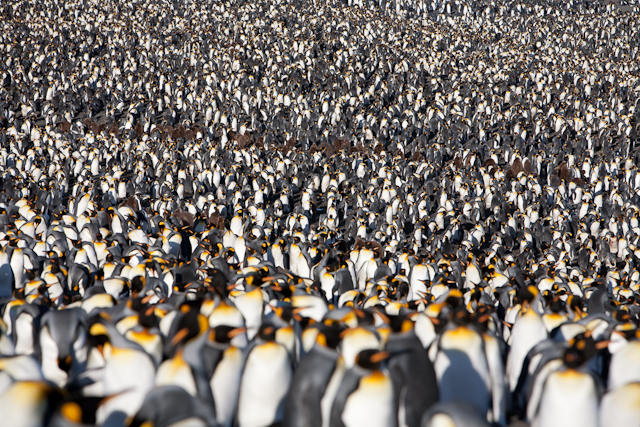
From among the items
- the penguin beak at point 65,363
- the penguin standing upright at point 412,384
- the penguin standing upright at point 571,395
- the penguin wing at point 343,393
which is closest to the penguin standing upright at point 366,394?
the penguin wing at point 343,393

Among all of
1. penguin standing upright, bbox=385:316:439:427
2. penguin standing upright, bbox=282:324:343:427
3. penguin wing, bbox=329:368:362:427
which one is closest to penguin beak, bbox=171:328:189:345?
penguin standing upright, bbox=282:324:343:427

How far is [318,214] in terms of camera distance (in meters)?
12.8

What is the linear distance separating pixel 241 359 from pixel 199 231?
25.4 feet

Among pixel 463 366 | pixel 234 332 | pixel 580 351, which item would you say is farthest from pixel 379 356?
pixel 580 351

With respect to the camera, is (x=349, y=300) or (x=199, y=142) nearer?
(x=349, y=300)

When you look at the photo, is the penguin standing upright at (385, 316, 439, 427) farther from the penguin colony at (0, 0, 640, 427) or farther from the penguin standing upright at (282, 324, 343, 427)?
the penguin standing upright at (282, 324, 343, 427)

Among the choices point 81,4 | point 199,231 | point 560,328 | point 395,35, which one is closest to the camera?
point 560,328

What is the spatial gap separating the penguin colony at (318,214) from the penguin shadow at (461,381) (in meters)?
0.01

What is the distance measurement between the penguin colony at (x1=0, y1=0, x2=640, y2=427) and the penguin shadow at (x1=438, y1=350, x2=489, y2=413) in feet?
0.04

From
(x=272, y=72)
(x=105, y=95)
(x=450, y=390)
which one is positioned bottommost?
(x=450, y=390)

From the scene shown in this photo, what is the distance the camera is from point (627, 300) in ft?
22.5

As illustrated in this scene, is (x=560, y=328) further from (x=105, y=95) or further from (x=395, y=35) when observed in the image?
(x=395, y=35)

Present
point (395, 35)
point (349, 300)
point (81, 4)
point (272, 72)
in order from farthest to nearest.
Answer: point (81, 4) < point (395, 35) < point (272, 72) < point (349, 300)

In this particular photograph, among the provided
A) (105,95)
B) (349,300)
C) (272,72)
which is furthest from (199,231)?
(272,72)
